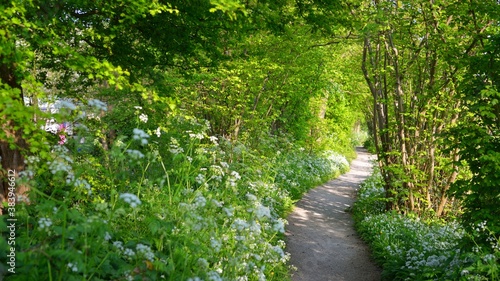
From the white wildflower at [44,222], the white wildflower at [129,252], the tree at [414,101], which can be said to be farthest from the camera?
the tree at [414,101]

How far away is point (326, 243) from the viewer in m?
10.6

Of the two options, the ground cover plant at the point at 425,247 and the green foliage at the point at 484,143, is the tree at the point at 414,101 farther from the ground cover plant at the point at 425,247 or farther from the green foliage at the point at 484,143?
the green foliage at the point at 484,143

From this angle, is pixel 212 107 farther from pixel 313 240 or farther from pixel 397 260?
pixel 397 260

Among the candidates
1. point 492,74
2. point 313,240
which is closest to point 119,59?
point 492,74

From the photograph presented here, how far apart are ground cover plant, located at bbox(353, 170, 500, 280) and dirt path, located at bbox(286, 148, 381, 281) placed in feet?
1.09

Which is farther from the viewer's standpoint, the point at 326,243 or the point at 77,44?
the point at 326,243

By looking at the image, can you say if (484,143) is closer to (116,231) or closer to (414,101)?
(414,101)

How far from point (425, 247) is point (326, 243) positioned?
2.85 metres

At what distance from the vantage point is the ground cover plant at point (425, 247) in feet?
19.7

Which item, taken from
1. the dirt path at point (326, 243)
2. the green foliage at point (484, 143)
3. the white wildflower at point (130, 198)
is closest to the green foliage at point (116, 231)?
the white wildflower at point (130, 198)

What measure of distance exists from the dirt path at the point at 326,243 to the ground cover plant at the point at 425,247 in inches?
13.0

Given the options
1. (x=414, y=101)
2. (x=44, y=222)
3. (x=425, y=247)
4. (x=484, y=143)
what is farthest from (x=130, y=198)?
(x=414, y=101)

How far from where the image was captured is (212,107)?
13359mm

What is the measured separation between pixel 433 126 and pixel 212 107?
5940 millimetres
